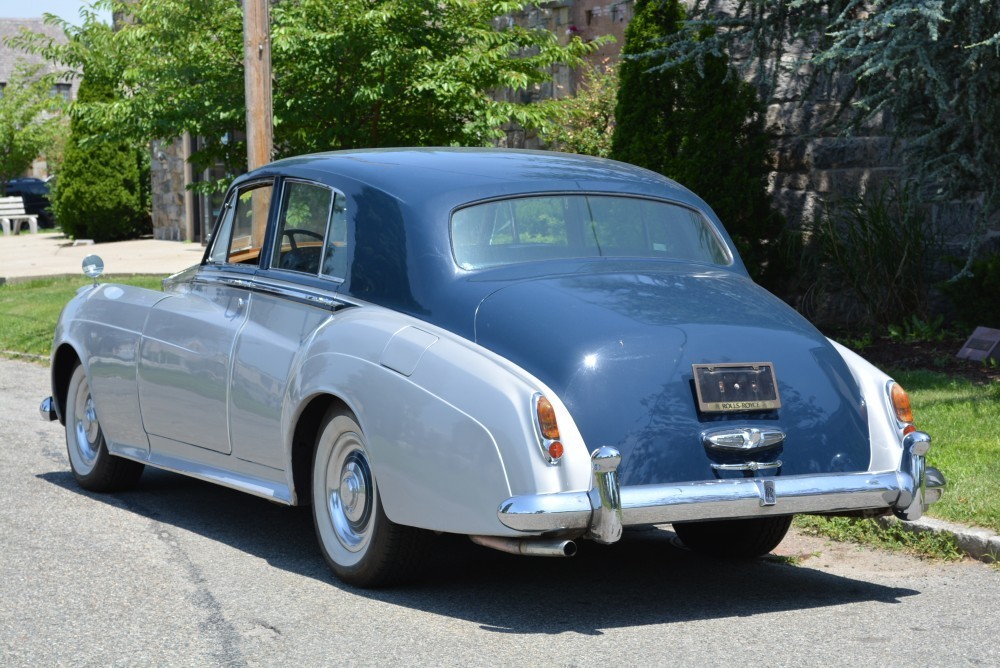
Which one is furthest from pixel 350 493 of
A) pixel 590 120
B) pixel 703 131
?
pixel 590 120

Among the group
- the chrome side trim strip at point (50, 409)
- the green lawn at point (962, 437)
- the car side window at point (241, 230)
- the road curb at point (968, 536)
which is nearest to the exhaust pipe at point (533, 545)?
the road curb at point (968, 536)

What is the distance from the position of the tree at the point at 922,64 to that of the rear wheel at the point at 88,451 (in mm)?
5418

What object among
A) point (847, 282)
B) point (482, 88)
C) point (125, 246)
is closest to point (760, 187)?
point (847, 282)

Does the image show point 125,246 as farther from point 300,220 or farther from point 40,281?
point 300,220

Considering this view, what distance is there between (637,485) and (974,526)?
209 cm

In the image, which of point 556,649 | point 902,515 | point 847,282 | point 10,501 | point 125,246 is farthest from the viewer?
point 125,246

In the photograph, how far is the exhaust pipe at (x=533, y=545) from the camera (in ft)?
16.0

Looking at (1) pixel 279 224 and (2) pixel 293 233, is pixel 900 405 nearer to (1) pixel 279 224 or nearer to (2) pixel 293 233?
(2) pixel 293 233

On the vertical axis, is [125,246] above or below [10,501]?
below

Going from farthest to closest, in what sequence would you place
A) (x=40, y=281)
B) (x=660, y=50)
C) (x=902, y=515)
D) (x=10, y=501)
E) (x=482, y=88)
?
(x=40, y=281) < (x=482, y=88) < (x=660, y=50) < (x=10, y=501) < (x=902, y=515)

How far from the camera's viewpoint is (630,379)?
16.6 ft

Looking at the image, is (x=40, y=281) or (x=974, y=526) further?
(x=40, y=281)

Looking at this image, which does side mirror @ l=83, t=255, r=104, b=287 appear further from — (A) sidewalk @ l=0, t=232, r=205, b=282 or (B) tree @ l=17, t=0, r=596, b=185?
(A) sidewalk @ l=0, t=232, r=205, b=282

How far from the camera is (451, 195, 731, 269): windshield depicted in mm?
5797
